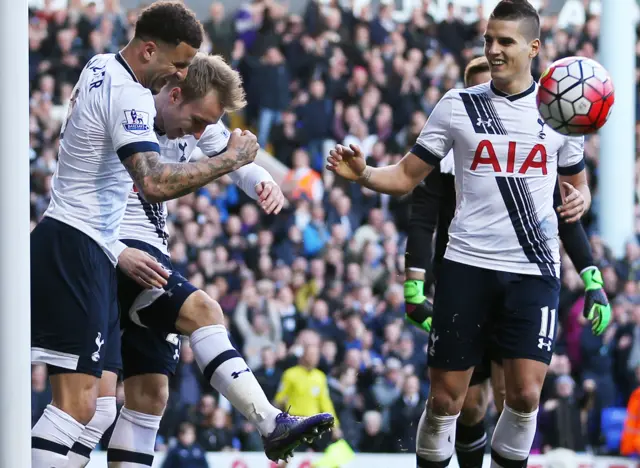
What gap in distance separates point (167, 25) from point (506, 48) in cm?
187

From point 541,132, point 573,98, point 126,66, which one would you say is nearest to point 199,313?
point 126,66

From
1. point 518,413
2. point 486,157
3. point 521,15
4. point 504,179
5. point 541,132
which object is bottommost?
point 518,413

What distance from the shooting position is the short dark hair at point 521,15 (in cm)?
646

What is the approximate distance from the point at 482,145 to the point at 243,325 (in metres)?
6.40

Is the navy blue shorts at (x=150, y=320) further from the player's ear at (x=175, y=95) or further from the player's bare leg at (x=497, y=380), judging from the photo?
the player's bare leg at (x=497, y=380)

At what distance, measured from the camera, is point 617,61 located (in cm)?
1592

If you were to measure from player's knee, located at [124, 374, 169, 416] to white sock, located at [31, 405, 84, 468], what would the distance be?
83 cm

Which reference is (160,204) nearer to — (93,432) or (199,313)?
(199,313)

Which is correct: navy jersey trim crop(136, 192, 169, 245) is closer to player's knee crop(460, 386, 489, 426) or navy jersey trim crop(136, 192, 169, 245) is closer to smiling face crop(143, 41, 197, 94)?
smiling face crop(143, 41, 197, 94)

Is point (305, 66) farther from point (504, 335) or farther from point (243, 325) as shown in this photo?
point (504, 335)

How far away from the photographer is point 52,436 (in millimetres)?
5488

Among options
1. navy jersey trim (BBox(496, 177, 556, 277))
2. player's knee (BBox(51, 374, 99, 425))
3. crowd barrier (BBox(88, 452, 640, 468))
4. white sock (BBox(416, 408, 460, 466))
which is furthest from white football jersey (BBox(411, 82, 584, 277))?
crowd barrier (BBox(88, 452, 640, 468))

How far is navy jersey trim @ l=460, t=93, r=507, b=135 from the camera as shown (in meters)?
6.46

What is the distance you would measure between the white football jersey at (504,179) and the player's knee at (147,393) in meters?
1.66
